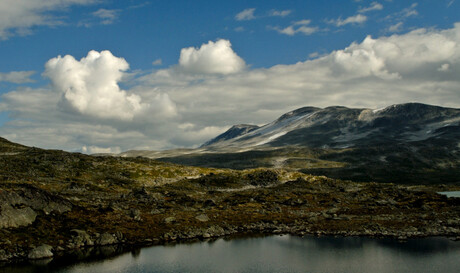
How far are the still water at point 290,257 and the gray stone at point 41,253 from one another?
3657mm

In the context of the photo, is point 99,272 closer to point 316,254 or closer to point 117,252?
point 117,252

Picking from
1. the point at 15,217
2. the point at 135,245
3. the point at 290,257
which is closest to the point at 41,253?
the point at 15,217

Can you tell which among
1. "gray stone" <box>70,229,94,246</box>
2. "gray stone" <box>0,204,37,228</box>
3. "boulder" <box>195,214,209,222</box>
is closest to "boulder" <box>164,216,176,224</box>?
"boulder" <box>195,214,209,222</box>

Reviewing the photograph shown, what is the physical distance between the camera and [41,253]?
76.7m

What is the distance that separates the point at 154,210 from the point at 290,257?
50.6m

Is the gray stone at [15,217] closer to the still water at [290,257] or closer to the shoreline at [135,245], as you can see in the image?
the shoreline at [135,245]

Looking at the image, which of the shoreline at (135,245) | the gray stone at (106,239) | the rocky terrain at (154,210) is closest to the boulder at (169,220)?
the rocky terrain at (154,210)

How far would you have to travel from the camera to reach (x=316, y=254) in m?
83.2

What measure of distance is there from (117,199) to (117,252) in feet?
158

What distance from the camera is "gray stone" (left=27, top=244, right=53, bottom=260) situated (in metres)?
75.9

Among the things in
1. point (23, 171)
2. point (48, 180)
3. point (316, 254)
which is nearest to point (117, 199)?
point (48, 180)

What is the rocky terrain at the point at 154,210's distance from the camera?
85.9m

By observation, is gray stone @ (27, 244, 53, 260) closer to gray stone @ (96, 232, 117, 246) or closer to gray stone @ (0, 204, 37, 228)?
gray stone @ (0, 204, 37, 228)

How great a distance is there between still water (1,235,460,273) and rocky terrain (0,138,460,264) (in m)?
6.57
